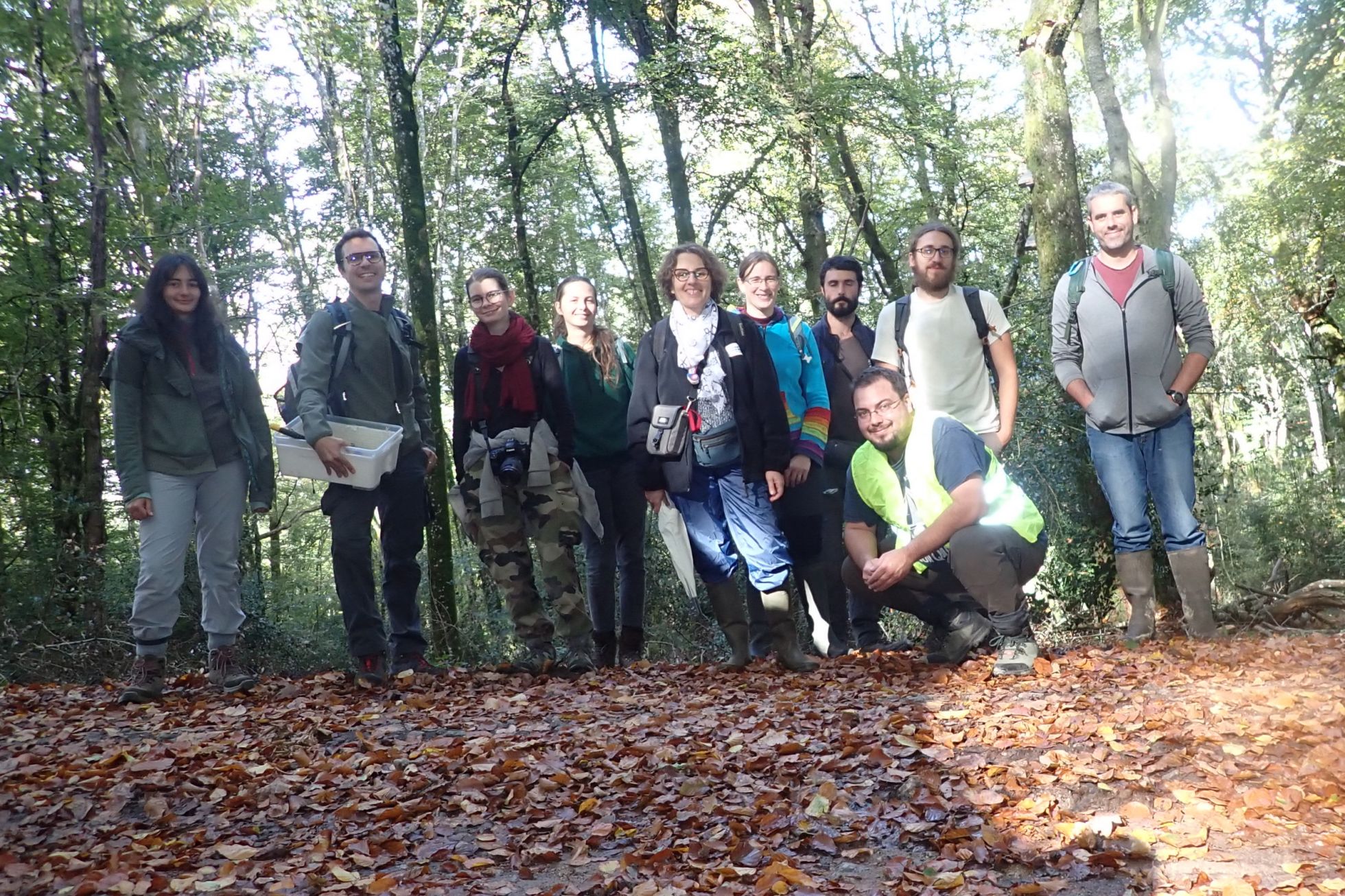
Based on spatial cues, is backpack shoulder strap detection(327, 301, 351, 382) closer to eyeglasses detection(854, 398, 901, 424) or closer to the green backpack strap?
eyeglasses detection(854, 398, 901, 424)

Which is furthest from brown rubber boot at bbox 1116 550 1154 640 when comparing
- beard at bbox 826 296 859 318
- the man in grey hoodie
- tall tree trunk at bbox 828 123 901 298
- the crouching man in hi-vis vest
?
tall tree trunk at bbox 828 123 901 298

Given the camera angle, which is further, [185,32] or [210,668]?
[185,32]

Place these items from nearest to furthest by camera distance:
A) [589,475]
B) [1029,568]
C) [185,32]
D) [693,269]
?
[1029,568], [693,269], [589,475], [185,32]

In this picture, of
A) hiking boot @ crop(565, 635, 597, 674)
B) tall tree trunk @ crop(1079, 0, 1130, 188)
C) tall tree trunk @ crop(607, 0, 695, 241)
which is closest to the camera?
hiking boot @ crop(565, 635, 597, 674)

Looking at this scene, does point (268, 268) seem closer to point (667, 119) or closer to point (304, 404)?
point (667, 119)

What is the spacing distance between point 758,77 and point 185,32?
253 inches

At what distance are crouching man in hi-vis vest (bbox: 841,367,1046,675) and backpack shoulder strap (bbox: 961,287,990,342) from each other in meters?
0.57

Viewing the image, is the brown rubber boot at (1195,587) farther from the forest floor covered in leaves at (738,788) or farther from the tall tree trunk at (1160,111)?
the tall tree trunk at (1160,111)

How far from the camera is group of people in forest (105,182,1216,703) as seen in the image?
210 inches

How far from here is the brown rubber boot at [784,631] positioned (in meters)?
5.61

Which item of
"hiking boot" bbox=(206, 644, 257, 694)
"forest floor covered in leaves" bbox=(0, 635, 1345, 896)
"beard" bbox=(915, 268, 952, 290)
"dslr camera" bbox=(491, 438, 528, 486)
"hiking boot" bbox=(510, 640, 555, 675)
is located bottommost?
"forest floor covered in leaves" bbox=(0, 635, 1345, 896)

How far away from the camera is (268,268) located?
58.3 feet

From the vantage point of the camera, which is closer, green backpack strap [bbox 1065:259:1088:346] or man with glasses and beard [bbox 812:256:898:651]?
green backpack strap [bbox 1065:259:1088:346]

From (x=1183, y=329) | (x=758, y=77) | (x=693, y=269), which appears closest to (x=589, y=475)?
(x=693, y=269)
